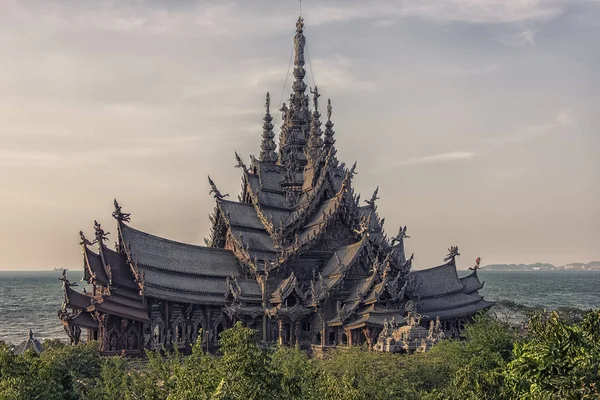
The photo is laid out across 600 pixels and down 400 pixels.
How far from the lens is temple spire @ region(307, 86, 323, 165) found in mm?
45469

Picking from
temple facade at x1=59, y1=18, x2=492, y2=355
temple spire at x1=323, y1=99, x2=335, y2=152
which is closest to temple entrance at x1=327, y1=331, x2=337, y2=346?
temple facade at x1=59, y1=18, x2=492, y2=355

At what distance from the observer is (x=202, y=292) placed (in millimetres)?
36375

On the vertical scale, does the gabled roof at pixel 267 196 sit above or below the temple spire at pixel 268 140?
below

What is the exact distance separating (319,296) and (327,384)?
2119 cm

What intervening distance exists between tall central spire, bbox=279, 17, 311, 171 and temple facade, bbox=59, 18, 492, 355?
5854 millimetres

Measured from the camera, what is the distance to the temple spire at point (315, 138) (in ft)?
149

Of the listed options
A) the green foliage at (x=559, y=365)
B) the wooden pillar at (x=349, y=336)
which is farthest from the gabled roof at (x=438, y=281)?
the green foliage at (x=559, y=365)

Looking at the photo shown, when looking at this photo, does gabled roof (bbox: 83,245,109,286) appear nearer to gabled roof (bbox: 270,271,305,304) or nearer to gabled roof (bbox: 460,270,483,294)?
gabled roof (bbox: 270,271,305,304)

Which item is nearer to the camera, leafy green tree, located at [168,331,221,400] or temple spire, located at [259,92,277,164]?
leafy green tree, located at [168,331,221,400]

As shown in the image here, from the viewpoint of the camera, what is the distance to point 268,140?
5531 centimetres

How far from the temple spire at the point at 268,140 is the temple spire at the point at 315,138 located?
4.35m

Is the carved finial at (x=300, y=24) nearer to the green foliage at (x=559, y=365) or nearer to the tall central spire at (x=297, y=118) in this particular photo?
the tall central spire at (x=297, y=118)

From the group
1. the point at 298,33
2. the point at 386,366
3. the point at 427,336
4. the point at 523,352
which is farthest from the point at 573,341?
the point at 298,33

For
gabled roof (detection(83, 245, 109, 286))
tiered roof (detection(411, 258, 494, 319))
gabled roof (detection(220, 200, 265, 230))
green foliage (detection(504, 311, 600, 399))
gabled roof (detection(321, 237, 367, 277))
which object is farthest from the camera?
tiered roof (detection(411, 258, 494, 319))
